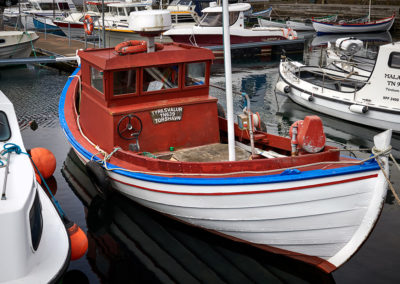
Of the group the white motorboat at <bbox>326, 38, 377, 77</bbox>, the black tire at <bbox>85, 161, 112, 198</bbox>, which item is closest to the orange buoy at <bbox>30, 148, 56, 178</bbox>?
the black tire at <bbox>85, 161, 112, 198</bbox>

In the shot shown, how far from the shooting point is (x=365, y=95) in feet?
44.7

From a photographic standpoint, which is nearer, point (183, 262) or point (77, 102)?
point (183, 262)

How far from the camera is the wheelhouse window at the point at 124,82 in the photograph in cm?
841

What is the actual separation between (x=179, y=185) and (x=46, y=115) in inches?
366

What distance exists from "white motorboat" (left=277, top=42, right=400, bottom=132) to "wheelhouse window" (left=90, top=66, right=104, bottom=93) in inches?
307

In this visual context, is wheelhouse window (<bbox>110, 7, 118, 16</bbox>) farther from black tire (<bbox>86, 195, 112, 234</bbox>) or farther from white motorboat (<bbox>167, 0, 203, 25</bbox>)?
black tire (<bbox>86, 195, 112, 234</bbox>)

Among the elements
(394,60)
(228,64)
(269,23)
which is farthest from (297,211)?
(269,23)

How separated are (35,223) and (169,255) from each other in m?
2.52

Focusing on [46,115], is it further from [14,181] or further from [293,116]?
[14,181]

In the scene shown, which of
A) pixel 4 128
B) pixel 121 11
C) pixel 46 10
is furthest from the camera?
pixel 46 10

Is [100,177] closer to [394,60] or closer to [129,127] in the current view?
[129,127]

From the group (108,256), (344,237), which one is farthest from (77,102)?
(344,237)

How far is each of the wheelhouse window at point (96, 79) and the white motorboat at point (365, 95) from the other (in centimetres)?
780

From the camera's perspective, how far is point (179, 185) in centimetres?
726
